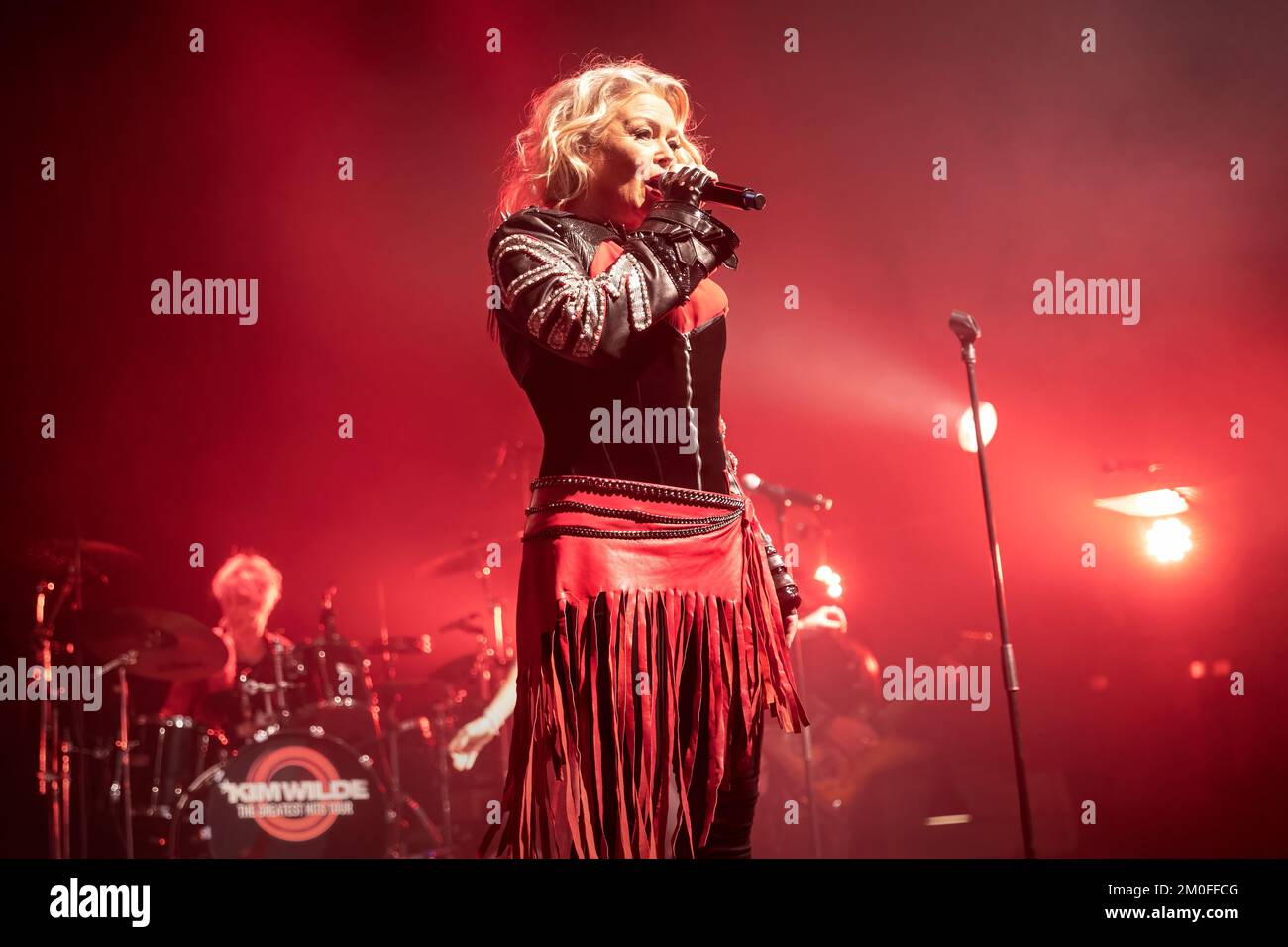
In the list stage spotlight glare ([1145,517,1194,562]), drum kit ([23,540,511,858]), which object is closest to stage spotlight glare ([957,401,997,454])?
stage spotlight glare ([1145,517,1194,562])

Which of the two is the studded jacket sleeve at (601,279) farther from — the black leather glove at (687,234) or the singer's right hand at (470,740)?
the singer's right hand at (470,740)

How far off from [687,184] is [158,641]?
2556 mm

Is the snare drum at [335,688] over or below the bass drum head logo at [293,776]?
over

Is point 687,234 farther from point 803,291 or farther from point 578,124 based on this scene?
point 803,291

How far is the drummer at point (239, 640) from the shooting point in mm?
3570

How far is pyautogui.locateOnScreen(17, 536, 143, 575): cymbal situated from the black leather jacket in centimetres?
228

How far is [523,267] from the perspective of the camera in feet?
4.37

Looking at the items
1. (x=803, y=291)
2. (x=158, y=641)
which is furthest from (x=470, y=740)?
(x=803, y=291)

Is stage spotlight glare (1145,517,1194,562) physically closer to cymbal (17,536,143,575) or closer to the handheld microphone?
the handheld microphone

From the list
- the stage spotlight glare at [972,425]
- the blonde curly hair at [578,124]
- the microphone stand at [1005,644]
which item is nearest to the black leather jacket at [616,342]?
the blonde curly hair at [578,124]

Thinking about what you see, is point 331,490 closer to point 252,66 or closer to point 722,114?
point 252,66

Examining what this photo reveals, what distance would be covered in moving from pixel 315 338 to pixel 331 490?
0.54m

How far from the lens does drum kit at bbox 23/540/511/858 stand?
10.5 feet
